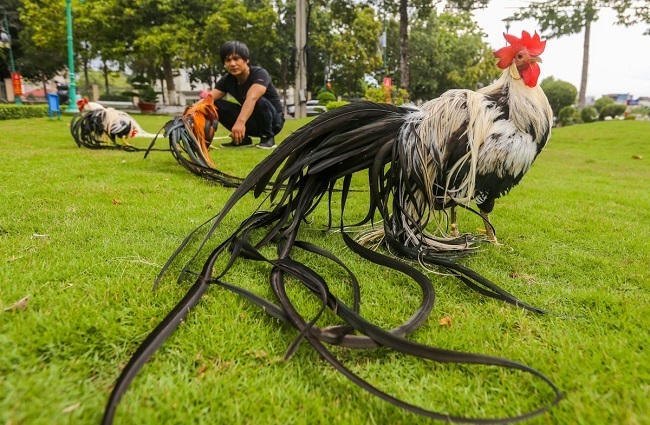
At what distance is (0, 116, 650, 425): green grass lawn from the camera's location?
1.05 m

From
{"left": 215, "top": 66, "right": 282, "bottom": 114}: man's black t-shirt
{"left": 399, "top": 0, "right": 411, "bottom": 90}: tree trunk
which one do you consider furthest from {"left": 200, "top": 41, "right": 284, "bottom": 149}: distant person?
{"left": 399, "top": 0, "right": 411, "bottom": 90}: tree trunk

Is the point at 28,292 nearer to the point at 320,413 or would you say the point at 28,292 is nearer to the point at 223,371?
the point at 223,371

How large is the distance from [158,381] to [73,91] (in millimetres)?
17182

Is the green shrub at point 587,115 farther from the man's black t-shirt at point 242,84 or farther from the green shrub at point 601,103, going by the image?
the man's black t-shirt at point 242,84

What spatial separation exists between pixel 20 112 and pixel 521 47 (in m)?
17.3

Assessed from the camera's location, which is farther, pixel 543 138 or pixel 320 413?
pixel 543 138

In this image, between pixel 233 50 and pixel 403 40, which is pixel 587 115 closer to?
pixel 403 40

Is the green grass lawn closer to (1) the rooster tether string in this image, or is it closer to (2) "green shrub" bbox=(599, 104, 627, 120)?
(1) the rooster tether string

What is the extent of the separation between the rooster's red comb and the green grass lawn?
1137mm

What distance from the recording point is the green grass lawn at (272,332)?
3.45ft

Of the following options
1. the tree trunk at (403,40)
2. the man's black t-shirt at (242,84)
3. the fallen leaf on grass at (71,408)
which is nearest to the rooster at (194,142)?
the man's black t-shirt at (242,84)

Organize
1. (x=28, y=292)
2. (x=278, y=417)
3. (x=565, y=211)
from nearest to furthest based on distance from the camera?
1. (x=278, y=417)
2. (x=28, y=292)
3. (x=565, y=211)

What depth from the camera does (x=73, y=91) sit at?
1460cm

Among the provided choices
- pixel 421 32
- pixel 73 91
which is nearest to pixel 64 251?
pixel 73 91
